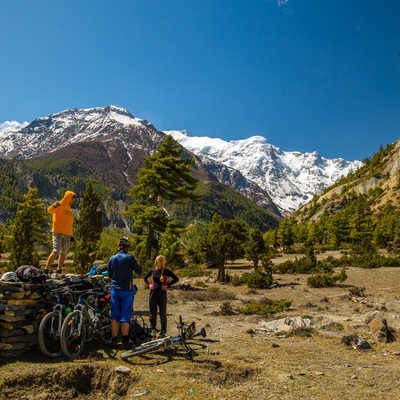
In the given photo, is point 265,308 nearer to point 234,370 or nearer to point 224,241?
point 234,370

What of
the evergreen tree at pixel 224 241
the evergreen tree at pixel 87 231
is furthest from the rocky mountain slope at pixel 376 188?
the evergreen tree at pixel 87 231

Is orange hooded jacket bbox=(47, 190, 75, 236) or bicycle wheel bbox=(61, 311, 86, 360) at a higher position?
orange hooded jacket bbox=(47, 190, 75, 236)

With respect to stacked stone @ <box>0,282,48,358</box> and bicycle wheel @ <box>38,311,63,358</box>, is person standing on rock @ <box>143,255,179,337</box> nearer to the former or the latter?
bicycle wheel @ <box>38,311,63,358</box>

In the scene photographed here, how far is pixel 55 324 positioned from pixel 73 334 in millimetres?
505

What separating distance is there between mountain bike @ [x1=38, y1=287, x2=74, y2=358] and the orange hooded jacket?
2.65m

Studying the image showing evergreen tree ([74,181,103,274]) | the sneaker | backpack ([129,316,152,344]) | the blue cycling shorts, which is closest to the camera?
the blue cycling shorts

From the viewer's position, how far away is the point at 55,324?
25.3 ft

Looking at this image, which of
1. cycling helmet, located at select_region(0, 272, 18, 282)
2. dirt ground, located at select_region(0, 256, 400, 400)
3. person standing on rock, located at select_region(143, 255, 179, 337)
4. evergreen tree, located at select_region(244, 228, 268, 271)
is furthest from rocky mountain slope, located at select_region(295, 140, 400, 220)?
cycling helmet, located at select_region(0, 272, 18, 282)

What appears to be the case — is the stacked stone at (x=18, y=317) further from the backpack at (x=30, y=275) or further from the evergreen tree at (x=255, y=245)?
the evergreen tree at (x=255, y=245)

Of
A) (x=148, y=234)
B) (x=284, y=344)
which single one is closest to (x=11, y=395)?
(x=284, y=344)

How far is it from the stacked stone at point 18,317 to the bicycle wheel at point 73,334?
0.80 metres

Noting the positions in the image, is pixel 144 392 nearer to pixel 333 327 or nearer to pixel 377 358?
pixel 377 358

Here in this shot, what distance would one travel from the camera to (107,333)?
877cm

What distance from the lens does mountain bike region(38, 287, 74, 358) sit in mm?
7305
